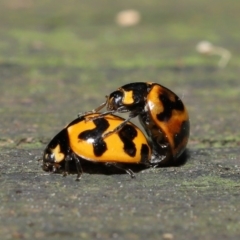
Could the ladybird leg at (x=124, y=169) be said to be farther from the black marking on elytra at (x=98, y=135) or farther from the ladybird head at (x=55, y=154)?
the ladybird head at (x=55, y=154)

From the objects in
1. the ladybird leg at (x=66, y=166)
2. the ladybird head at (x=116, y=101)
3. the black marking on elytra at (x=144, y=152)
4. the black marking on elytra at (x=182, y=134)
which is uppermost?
the ladybird head at (x=116, y=101)

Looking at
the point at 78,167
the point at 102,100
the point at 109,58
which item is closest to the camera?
the point at 78,167

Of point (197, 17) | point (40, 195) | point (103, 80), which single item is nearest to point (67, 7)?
point (197, 17)

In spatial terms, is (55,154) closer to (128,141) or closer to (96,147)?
(96,147)

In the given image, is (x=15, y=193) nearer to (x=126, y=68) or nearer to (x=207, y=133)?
(x=207, y=133)

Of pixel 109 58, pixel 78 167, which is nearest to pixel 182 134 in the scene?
pixel 78 167

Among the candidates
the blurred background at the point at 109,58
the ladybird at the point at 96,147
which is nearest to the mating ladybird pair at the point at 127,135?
the ladybird at the point at 96,147

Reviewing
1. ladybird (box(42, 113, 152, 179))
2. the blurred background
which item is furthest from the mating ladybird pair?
the blurred background
